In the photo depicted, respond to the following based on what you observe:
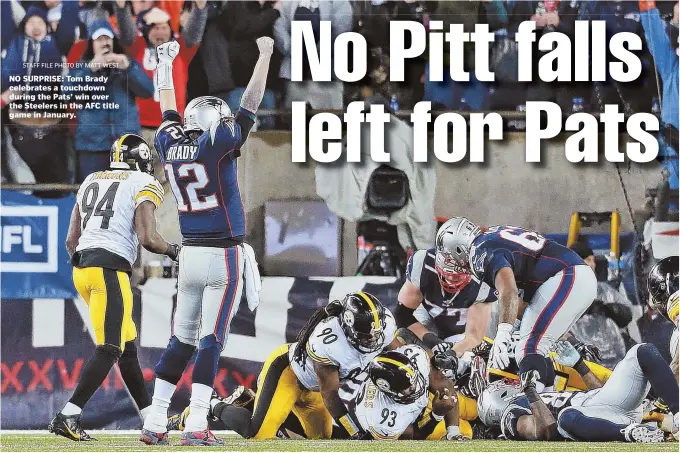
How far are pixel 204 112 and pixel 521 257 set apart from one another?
2000 millimetres

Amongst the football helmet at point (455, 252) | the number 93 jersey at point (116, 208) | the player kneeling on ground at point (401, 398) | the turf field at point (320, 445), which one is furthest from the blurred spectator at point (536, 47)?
the number 93 jersey at point (116, 208)

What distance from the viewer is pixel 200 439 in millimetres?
5777

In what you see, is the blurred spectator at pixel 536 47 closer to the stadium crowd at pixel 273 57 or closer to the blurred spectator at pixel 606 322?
the stadium crowd at pixel 273 57

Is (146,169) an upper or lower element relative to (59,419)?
upper

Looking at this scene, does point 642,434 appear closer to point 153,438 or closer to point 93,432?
point 153,438

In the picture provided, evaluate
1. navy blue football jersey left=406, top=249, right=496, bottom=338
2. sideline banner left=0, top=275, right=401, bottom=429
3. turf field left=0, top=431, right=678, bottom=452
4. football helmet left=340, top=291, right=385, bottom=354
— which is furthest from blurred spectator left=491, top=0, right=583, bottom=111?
turf field left=0, top=431, right=678, bottom=452

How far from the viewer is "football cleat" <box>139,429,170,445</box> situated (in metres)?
5.89

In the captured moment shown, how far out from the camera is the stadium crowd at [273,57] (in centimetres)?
634

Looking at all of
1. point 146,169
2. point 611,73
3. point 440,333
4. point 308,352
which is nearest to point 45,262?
point 146,169

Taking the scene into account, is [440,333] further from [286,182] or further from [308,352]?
[286,182]

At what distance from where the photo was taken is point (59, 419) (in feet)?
20.0

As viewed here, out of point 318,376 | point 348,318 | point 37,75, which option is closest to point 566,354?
point 348,318

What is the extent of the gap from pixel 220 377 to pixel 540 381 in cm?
185

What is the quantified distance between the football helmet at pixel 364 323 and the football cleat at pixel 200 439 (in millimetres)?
911
